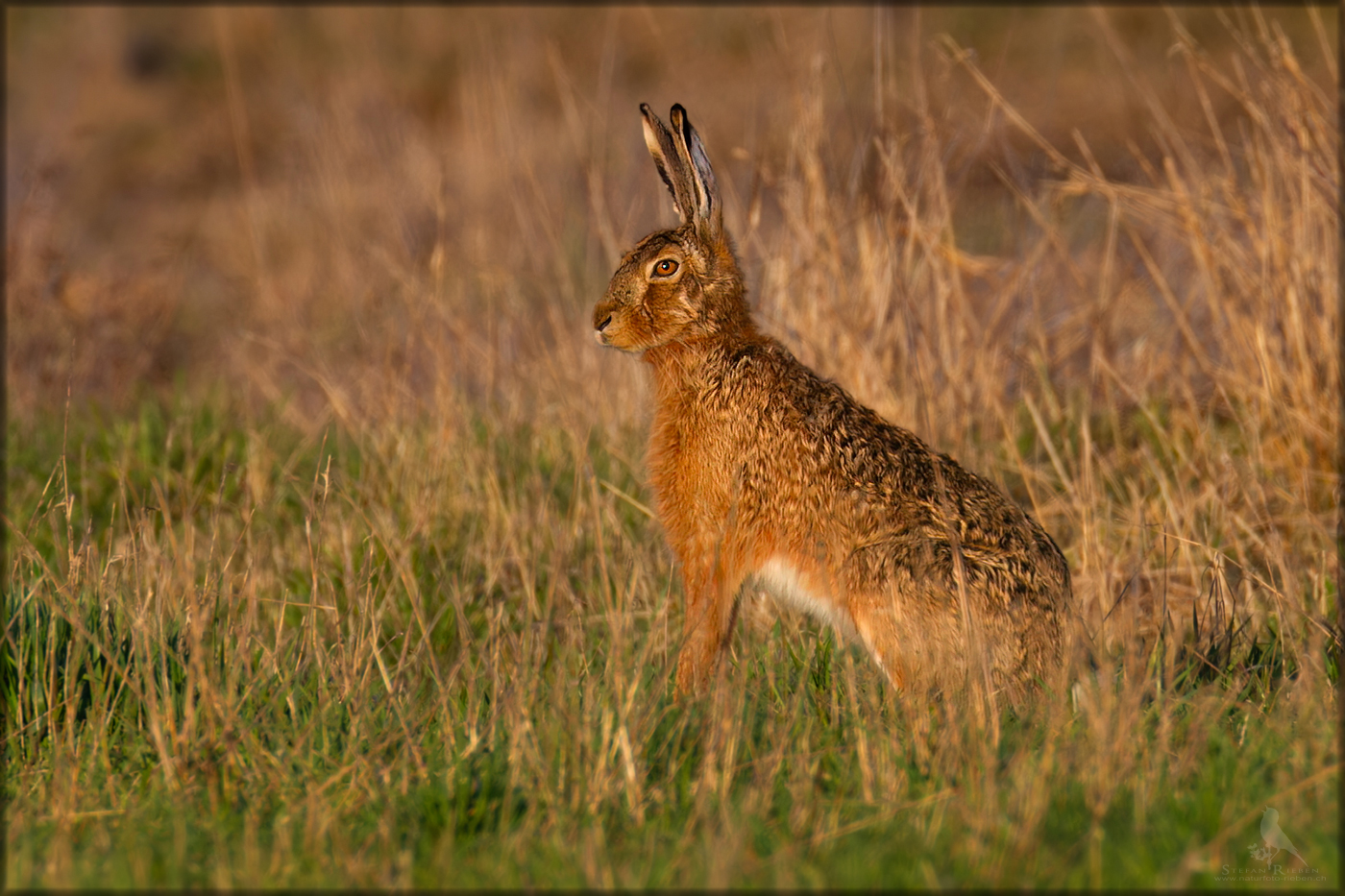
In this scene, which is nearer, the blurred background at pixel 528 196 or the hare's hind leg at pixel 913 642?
the hare's hind leg at pixel 913 642

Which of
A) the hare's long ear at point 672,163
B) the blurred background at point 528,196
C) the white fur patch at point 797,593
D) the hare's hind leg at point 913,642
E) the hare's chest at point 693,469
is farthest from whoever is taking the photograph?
the blurred background at point 528,196

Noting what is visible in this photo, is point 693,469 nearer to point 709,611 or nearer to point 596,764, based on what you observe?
point 709,611

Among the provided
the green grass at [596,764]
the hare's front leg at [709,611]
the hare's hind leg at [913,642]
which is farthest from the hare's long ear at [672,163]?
the hare's hind leg at [913,642]

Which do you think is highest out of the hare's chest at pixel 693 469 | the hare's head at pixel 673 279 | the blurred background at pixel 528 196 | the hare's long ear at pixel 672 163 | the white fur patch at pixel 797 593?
the blurred background at pixel 528 196

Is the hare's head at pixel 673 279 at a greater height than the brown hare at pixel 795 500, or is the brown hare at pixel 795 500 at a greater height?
the hare's head at pixel 673 279

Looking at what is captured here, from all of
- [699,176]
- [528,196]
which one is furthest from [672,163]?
[528,196]

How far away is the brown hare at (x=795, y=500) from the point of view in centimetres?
355

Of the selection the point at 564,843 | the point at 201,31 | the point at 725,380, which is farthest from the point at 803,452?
the point at 201,31

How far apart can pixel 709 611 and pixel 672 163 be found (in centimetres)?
146

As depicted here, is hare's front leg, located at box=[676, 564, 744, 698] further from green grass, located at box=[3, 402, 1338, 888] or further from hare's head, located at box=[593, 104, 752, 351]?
hare's head, located at box=[593, 104, 752, 351]

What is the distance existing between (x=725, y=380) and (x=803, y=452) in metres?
0.41

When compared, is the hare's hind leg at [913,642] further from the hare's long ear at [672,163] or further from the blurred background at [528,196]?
the blurred background at [528,196]

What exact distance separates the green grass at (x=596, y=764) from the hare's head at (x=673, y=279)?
567 mm

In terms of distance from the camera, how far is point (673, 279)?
432cm
